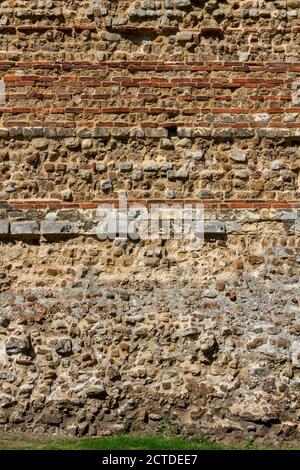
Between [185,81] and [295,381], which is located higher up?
[185,81]

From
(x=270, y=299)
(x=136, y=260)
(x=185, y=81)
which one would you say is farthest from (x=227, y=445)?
(x=185, y=81)

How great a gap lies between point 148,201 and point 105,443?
8.20 ft

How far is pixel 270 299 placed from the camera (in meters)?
7.66

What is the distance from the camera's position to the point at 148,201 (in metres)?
7.78

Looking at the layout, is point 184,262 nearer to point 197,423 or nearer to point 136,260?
point 136,260

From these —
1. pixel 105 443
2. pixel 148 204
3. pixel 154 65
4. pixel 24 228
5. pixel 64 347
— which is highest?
pixel 154 65

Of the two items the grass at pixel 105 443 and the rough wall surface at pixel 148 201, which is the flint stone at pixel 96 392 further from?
the grass at pixel 105 443

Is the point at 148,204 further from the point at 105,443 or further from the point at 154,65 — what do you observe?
the point at 105,443

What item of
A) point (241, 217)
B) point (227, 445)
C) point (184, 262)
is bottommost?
point (227, 445)

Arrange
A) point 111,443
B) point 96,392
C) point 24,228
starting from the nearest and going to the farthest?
point 111,443 → point 96,392 → point 24,228

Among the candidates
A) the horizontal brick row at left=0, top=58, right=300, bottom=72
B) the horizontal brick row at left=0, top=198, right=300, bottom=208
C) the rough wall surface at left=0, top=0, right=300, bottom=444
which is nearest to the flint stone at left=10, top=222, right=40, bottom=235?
the rough wall surface at left=0, top=0, right=300, bottom=444

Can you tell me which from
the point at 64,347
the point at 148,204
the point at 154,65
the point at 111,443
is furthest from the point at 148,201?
the point at 111,443

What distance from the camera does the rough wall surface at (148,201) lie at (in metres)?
7.47

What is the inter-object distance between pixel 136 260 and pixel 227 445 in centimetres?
208
